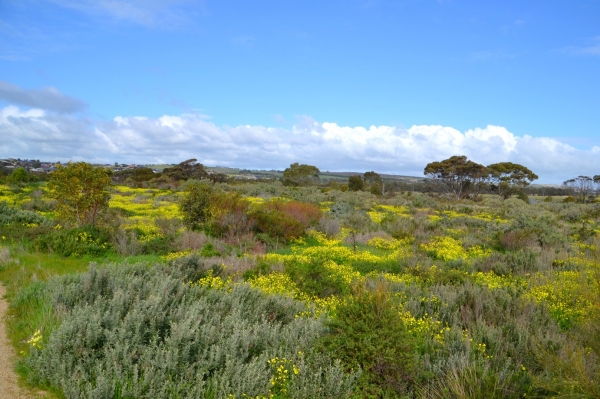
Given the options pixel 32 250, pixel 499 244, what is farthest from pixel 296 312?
pixel 499 244

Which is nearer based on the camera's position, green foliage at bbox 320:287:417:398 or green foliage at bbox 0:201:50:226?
green foliage at bbox 320:287:417:398

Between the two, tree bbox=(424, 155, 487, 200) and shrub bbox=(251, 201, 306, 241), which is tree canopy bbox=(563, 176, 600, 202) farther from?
shrub bbox=(251, 201, 306, 241)

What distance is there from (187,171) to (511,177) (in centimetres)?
4790

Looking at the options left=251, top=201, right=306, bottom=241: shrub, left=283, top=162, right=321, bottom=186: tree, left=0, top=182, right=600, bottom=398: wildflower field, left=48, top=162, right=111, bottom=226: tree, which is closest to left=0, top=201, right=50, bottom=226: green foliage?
left=48, top=162, right=111, bottom=226: tree

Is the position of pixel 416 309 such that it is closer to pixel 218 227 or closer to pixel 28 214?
pixel 218 227

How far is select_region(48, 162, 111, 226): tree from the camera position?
502 inches

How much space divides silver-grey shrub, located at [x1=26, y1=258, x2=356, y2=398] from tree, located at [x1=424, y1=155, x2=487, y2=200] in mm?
51535

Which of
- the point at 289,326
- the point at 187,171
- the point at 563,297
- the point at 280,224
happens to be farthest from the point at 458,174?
the point at 289,326

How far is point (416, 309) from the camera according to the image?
6.90 meters

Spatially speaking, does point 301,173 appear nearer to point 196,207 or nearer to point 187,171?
point 187,171

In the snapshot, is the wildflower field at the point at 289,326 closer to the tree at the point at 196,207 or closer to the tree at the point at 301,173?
the tree at the point at 196,207

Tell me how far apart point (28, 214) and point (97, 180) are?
11.6 ft

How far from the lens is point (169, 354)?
14.1 feet

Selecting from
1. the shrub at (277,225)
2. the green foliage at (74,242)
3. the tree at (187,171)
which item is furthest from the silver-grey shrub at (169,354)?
the tree at (187,171)
